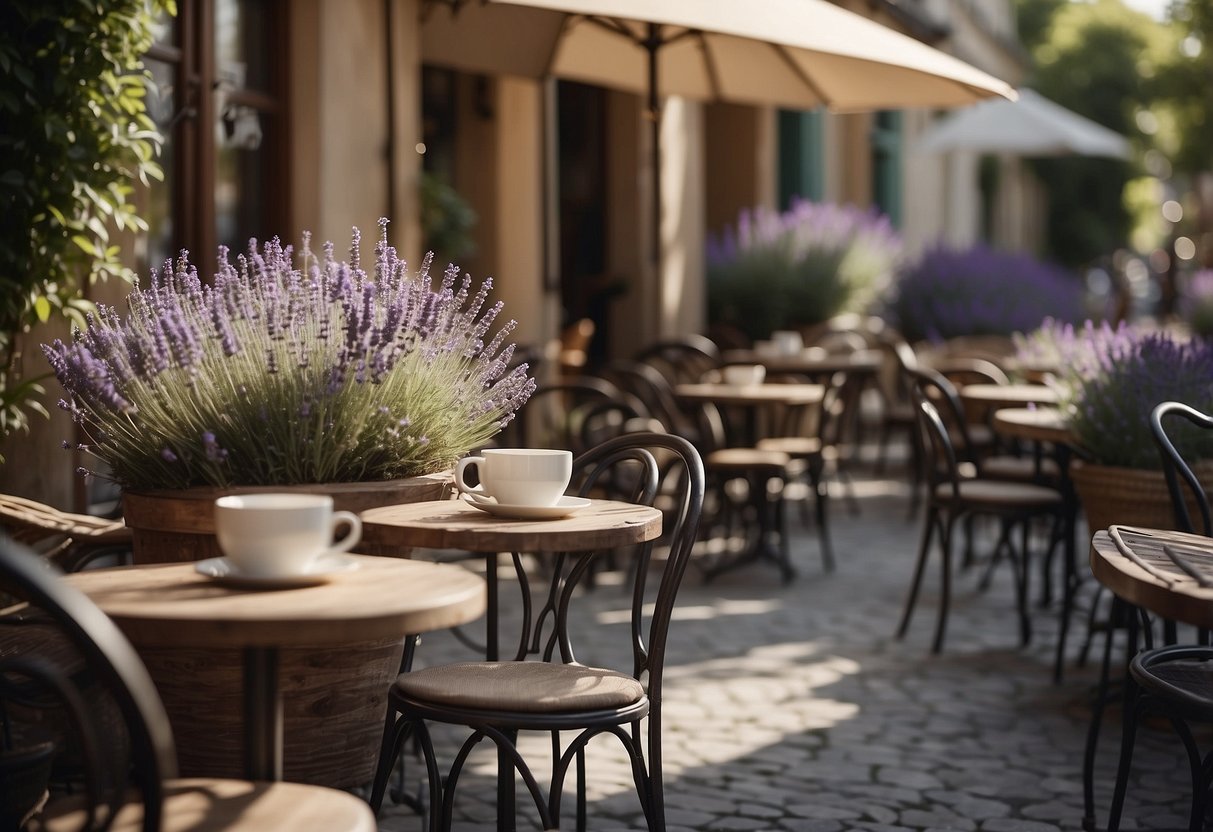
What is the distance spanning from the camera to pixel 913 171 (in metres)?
17.3

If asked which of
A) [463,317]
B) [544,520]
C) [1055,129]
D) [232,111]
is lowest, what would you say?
[544,520]

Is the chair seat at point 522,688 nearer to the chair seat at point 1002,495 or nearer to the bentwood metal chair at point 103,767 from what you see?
the bentwood metal chair at point 103,767

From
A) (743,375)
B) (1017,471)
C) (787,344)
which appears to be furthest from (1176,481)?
(787,344)

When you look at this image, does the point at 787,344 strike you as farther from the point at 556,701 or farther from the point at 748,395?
the point at 556,701

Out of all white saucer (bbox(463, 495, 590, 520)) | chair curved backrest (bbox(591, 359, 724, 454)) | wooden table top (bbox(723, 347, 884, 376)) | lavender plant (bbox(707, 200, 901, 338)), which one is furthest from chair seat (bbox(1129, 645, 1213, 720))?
lavender plant (bbox(707, 200, 901, 338))

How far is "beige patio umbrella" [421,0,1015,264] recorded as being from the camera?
249 inches

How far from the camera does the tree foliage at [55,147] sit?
3.86 m

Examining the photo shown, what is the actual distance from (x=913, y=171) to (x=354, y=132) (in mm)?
11956

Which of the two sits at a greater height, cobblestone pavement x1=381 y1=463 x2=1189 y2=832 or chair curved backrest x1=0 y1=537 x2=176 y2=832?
chair curved backrest x1=0 y1=537 x2=176 y2=832

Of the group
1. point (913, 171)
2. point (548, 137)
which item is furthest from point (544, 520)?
point (913, 171)

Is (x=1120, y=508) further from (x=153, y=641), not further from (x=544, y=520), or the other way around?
(x=153, y=641)

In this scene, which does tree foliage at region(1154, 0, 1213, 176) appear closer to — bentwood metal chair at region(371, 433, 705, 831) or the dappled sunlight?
the dappled sunlight

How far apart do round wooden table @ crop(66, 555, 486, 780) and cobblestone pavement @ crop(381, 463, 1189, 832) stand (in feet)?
4.64

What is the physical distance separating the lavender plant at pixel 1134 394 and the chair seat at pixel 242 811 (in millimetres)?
3100
